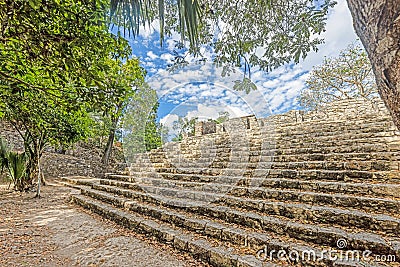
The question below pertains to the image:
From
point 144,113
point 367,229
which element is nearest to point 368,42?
point 367,229

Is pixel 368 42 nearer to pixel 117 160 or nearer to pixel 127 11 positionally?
pixel 127 11

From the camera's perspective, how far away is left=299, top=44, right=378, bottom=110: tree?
10.9m

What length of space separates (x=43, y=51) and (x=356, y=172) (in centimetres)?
339

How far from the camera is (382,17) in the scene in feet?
2.19

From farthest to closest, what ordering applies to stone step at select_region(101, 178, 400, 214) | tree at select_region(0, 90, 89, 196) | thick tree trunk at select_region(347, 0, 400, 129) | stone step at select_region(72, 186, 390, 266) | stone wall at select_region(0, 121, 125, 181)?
stone wall at select_region(0, 121, 125, 181) < tree at select_region(0, 90, 89, 196) < stone step at select_region(101, 178, 400, 214) < stone step at select_region(72, 186, 390, 266) < thick tree trunk at select_region(347, 0, 400, 129)

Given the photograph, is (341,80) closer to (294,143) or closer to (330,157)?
(294,143)

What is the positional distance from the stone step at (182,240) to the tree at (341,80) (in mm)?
11959

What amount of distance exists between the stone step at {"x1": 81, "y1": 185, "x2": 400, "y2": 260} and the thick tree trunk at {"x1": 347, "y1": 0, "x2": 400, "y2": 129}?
134 cm

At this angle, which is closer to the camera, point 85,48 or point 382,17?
point 382,17

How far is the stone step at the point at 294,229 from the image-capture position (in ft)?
4.99

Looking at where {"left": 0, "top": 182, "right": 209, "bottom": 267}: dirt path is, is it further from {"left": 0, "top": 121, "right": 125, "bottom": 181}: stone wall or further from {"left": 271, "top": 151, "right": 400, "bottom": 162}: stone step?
{"left": 0, "top": 121, "right": 125, "bottom": 181}: stone wall

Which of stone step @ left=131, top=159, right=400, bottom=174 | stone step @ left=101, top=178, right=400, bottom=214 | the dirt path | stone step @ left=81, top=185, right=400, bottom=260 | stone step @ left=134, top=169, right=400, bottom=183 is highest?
stone step @ left=131, top=159, right=400, bottom=174

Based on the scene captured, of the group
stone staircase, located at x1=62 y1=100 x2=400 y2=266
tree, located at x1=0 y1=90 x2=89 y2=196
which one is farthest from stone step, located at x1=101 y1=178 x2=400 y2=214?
tree, located at x1=0 y1=90 x2=89 y2=196

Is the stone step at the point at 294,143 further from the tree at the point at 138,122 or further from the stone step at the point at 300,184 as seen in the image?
the tree at the point at 138,122
